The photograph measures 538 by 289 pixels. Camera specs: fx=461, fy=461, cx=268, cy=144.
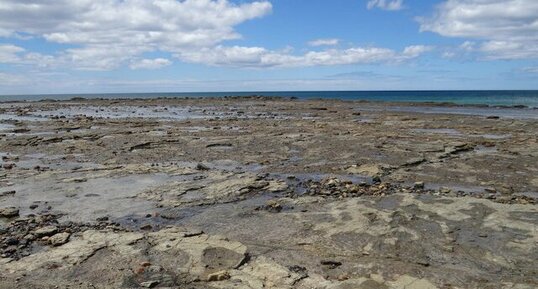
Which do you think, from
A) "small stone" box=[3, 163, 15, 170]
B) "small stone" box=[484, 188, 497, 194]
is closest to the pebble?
"small stone" box=[484, 188, 497, 194]

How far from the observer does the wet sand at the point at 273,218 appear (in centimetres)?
628

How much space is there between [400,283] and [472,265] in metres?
1.35

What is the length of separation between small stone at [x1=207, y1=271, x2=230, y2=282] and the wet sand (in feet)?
0.07

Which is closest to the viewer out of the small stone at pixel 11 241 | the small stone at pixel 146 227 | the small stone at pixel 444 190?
the small stone at pixel 11 241

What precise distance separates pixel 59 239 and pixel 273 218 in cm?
372

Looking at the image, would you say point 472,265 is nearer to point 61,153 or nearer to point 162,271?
point 162,271

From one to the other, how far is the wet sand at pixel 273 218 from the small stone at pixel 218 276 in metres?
0.02

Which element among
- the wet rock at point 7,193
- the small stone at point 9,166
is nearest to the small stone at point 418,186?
the wet rock at point 7,193

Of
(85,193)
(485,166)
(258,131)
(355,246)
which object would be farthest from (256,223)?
(258,131)

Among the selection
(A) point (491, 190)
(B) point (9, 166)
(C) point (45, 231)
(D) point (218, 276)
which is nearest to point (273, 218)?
(D) point (218, 276)

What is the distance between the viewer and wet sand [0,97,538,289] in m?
6.28

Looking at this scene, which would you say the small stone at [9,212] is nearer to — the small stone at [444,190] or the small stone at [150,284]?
the small stone at [150,284]

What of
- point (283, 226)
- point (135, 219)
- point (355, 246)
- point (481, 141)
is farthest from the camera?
point (481, 141)

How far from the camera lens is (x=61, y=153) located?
672 inches
